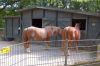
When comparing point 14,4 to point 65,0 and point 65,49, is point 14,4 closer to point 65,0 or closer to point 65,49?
point 65,0

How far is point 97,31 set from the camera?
17.9m

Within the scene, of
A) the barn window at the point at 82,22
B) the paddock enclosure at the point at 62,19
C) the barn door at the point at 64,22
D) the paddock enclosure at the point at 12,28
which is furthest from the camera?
the paddock enclosure at the point at 12,28

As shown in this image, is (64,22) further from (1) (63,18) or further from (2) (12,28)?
(2) (12,28)

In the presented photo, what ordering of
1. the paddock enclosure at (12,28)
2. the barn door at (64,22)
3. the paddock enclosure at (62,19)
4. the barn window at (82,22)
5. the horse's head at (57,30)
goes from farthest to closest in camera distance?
the paddock enclosure at (12,28) → the barn window at (82,22) → the barn door at (64,22) → the paddock enclosure at (62,19) → the horse's head at (57,30)

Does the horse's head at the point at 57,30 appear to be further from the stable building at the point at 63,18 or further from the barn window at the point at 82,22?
the barn window at the point at 82,22

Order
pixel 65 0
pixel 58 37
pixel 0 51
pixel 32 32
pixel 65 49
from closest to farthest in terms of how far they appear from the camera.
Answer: pixel 0 51 < pixel 65 49 < pixel 32 32 < pixel 58 37 < pixel 65 0

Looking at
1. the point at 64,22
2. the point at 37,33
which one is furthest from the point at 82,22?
the point at 37,33

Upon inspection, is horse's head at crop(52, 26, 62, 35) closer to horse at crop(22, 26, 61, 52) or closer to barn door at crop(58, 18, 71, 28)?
horse at crop(22, 26, 61, 52)

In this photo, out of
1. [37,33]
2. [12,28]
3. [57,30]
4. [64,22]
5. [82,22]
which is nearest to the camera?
[37,33]

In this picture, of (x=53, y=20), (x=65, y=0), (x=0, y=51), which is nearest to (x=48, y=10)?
(x=53, y=20)

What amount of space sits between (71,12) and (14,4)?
19.5 meters

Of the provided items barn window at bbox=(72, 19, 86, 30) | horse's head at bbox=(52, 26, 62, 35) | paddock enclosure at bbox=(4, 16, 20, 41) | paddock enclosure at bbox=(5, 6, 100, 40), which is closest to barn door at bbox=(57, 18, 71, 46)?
paddock enclosure at bbox=(5, 6, 100, 40)

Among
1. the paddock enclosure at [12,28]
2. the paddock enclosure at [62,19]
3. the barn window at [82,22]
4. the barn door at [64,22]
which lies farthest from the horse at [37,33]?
the paddock enclosure at [12,28]

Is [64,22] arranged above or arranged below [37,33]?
above
